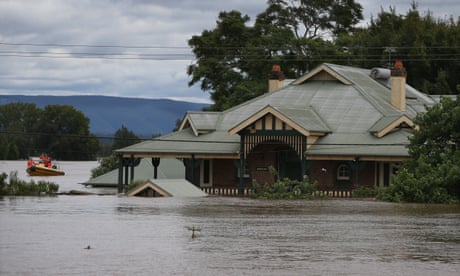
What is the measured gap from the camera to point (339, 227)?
3158cm

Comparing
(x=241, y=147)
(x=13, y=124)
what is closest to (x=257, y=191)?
(x=241, y=147)

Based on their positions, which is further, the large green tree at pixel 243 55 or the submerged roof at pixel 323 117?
the large green tree at pixel 243 55

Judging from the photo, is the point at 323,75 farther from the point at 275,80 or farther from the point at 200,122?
the point at 200,122

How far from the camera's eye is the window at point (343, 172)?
187 feet

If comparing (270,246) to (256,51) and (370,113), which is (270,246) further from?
(256,51)

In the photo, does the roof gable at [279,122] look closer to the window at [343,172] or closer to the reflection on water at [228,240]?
the window at [343,172]

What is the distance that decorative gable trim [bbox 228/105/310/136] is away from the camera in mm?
55250

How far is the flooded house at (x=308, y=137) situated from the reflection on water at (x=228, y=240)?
13625mm

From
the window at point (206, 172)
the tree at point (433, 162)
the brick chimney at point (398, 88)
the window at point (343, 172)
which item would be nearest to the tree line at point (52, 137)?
the window at point (206, 172)

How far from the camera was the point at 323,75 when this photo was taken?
63812mm

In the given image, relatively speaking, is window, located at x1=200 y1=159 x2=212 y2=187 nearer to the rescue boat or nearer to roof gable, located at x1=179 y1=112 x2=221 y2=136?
roof gable, located at x1=179 y1=112 x2=221 y2=136

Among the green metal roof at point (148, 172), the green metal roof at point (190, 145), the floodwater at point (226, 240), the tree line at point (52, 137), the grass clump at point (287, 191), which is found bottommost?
the floodwater at point (226, 240)

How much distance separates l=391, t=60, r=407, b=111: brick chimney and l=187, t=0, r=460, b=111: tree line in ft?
53.6

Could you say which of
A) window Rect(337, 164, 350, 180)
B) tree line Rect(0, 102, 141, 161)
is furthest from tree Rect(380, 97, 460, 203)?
tree line Rect(0, 102, 141, 161)
